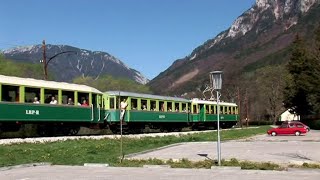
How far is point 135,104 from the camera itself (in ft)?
126

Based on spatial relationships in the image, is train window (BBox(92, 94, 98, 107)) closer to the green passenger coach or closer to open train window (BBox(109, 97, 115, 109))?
the green passenger coach

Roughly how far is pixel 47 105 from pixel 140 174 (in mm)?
16140

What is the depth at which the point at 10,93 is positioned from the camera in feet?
85.3

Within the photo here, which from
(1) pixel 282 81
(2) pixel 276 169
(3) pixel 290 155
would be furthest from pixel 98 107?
(1) pixel 282 81

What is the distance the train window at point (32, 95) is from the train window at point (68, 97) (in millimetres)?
2277

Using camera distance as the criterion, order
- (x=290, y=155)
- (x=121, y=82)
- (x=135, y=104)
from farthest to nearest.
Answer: (x=121, y=82), (x=135, y=104), (x=290, y=155)

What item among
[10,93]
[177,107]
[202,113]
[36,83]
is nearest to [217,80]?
[10,93]

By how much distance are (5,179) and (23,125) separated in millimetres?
16668

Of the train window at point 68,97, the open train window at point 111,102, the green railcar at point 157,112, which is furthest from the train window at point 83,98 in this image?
the open train window at point 111,102

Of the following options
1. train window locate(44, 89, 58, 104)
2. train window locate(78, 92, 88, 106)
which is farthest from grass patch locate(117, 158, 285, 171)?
train window locate(78, 92, 88, 106)

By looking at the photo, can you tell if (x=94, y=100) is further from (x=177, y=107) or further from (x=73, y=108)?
(x=177, y=107)

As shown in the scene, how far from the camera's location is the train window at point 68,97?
98.4 ft

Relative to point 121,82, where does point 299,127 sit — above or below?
below

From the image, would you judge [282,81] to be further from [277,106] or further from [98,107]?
[98,107]
